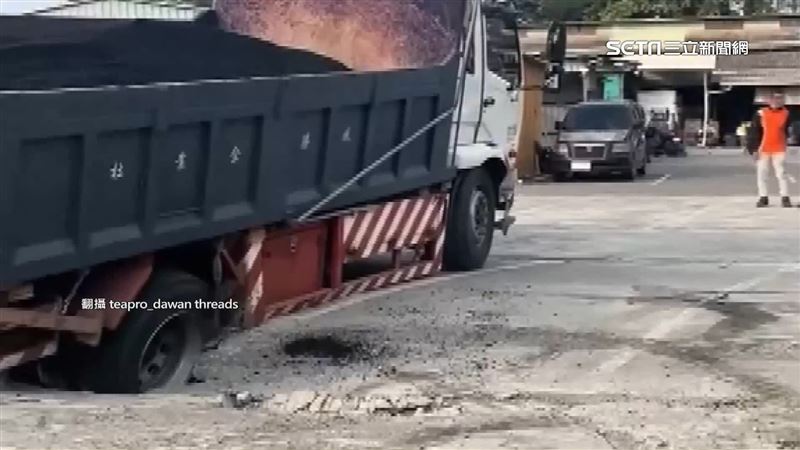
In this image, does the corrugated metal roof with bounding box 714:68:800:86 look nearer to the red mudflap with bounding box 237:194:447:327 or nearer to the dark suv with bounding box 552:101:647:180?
the dark suv with bounding box 552:101:647:180

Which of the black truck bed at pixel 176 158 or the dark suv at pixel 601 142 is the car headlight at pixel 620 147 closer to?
the dark suv at pixel 601 142

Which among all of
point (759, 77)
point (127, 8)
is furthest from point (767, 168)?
point (759, 77)

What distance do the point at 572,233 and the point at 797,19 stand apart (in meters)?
34.6

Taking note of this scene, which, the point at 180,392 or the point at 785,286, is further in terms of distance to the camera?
the point at 785,286

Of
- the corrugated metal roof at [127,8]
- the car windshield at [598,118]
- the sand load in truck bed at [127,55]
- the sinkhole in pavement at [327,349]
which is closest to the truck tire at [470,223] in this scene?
the sand load in truck bed at [127,55]

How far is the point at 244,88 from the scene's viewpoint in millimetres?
8359

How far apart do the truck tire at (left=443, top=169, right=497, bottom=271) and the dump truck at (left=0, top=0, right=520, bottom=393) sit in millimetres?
32

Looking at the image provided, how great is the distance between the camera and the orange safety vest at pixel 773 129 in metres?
20.5

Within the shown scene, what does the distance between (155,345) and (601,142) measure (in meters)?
23.2

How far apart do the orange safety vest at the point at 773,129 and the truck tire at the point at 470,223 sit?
27.9 ft

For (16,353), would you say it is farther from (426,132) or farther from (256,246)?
(426,132)

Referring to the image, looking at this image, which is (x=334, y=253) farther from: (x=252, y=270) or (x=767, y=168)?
(x=767, y=168)

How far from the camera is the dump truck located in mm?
6984

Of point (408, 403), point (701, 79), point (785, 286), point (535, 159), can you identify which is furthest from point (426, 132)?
point (701, 79)
